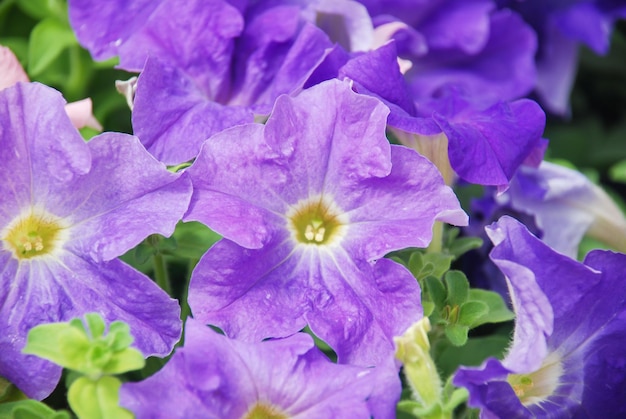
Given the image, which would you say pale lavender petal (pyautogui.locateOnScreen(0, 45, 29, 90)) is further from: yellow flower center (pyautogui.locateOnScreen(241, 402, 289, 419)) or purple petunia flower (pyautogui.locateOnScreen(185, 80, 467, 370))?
yellow flower center (pyautogui.locateOnScreen(241, 402, 289, 419))

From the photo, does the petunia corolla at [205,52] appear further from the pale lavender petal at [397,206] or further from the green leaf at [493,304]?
the green leaf at [493,304]

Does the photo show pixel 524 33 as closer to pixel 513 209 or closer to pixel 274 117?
pixel 513 209

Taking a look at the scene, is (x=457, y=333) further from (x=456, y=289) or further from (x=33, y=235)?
(x=33, y=235)

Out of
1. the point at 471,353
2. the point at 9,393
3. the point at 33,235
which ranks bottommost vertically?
the point at 471,353

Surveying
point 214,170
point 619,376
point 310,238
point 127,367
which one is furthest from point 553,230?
point 127,367

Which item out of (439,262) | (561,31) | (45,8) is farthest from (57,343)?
(561,31)

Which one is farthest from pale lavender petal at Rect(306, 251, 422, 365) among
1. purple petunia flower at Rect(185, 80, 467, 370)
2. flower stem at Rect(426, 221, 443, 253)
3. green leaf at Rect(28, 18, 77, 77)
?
green leaf at Rect(28, 18, 77, 77)
